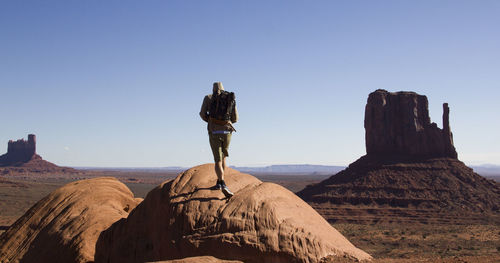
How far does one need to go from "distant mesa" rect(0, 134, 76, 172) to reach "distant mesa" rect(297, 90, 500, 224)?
137966 mm

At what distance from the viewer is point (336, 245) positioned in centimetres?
622

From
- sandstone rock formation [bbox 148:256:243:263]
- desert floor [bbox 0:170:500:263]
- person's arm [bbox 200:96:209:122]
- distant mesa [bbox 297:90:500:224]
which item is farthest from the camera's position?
distant mesa [bbox 297:90:500:224]

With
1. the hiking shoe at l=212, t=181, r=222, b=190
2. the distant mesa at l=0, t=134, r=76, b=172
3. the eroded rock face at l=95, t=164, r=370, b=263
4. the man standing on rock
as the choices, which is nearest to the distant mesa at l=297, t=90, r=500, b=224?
the eroded rock face at l=95, t=164, r=370, b=263

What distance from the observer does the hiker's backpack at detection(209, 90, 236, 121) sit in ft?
22.4

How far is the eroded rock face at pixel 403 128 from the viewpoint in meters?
72.0

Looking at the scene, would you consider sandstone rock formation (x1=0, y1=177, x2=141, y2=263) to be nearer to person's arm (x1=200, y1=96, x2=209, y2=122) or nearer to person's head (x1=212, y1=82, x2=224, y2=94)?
person's arm (x1=200, y1=96, x2=209, y2=122)

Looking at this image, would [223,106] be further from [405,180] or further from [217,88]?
[405,180]

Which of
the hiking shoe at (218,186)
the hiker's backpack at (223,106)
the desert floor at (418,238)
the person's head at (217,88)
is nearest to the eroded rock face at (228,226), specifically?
the hiking shoe at (218,186)

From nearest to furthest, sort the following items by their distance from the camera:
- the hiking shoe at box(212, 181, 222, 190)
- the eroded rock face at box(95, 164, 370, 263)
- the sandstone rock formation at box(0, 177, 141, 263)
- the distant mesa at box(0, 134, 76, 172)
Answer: the eroded rock face at box(95, 164, 370, 263) → the hiking shoe at box(212, 181, 222, 190) → the sandstone rock formation at box(0, 177, 141, 263) → the distant mesa at box(0, 134, 76, 172)

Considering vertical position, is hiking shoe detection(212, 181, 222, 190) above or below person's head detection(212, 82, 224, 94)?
below

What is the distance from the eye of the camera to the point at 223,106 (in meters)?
6.84

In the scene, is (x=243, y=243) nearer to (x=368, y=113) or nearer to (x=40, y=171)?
(x=368, y=113)

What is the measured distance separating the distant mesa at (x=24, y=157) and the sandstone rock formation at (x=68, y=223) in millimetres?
176857

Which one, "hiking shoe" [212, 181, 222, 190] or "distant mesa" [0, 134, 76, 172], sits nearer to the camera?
"hiking shoe" [212, 181, 222, 190]
